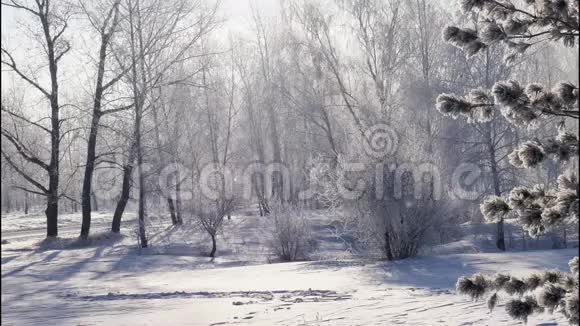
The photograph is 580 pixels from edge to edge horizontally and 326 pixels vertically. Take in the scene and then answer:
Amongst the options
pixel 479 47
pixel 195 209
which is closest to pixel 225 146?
pixel 195 209

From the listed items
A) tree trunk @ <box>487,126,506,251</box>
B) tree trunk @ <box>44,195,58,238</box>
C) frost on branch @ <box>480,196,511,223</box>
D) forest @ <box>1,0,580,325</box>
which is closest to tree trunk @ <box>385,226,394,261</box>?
forest @ <box>1,0,580,325</box>

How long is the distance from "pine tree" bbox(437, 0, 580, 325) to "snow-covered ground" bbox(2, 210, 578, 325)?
7.58 feet

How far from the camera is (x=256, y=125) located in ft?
141

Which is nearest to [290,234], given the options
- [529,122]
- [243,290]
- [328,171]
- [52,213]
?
[328,171]

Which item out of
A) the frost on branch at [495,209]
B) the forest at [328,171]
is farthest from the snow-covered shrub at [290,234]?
the frost on branch at [495,209]

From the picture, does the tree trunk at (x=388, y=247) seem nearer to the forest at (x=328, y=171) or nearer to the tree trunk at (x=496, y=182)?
the forest at (x=328, y=171)

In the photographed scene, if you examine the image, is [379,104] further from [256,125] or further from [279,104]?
[256,125]

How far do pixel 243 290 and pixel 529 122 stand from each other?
26.1 ft

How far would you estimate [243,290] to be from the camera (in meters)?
11.6

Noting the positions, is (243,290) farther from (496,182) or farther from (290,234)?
(496,182)

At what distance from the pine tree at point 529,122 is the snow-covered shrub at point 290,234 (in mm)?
13951

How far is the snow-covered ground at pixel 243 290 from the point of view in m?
8.21

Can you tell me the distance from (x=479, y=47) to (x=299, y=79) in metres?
26.6

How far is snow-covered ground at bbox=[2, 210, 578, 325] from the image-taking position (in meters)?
8.21
